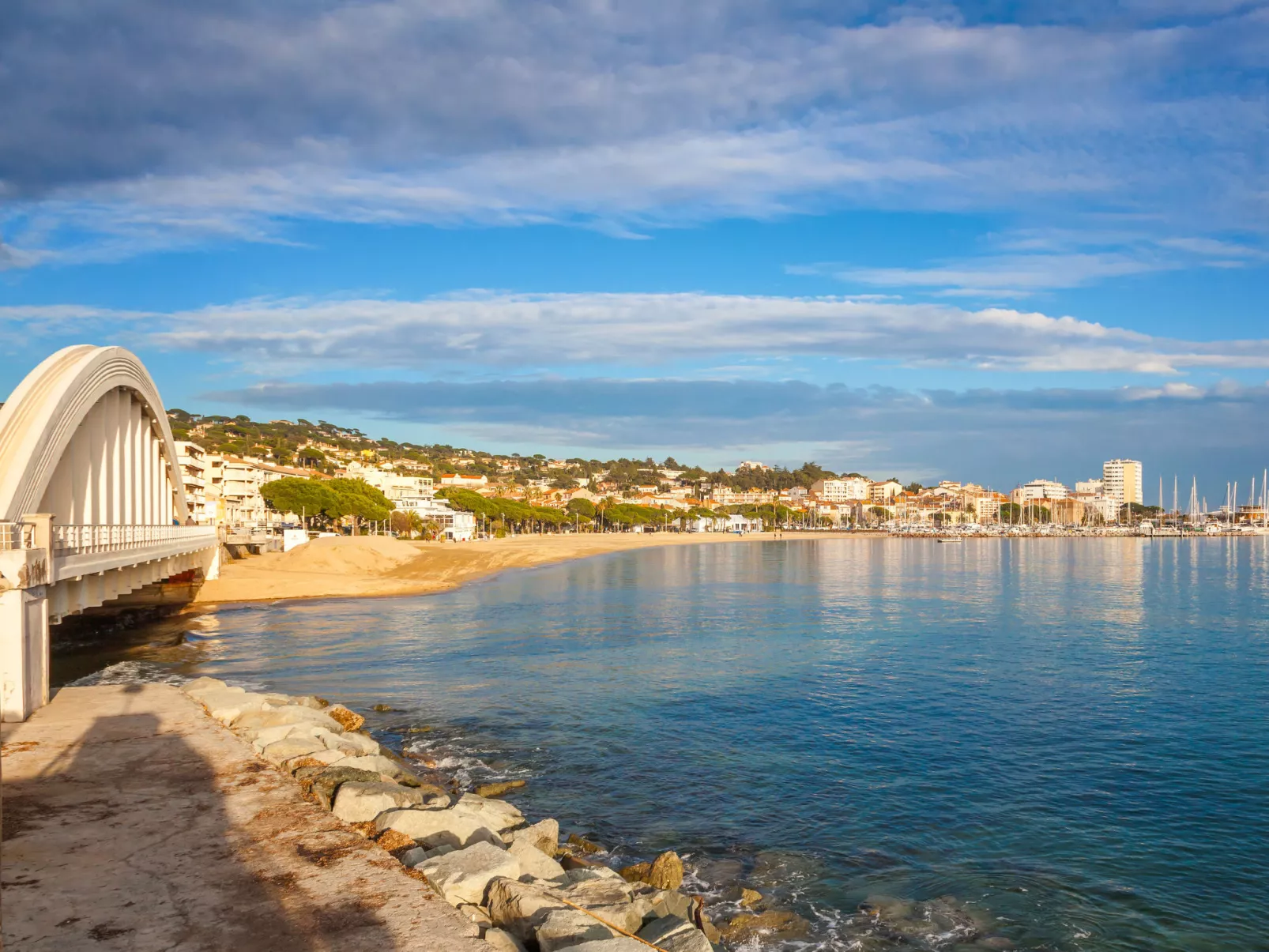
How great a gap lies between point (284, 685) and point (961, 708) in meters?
19.2

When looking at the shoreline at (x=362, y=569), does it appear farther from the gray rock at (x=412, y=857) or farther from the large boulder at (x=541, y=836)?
the gray rock at (x=412, y=857)

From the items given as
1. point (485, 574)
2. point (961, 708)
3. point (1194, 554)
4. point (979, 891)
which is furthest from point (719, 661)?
point (1194, 554)

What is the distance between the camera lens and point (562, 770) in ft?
63.4

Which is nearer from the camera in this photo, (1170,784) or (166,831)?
(166,831)

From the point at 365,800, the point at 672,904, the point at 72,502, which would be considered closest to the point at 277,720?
the point at 365,800

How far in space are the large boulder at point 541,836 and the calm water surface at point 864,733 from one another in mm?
1450

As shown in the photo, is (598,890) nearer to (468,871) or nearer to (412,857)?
(468,871)

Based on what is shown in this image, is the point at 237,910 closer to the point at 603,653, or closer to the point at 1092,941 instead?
the point at 1092,941

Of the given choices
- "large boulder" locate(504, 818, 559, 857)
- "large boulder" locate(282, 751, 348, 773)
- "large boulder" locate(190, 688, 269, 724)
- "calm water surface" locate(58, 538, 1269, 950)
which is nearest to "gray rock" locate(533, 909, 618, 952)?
"large boulder" locate(504, 818, 559, 857)

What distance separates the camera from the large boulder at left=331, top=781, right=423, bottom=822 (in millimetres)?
11992

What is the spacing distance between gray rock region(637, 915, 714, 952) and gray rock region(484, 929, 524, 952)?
1.78 meters

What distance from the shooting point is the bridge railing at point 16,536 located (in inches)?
676

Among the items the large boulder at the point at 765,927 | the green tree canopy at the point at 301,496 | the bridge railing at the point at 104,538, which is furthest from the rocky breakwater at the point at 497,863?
the green tree canopy at the point at 301,496

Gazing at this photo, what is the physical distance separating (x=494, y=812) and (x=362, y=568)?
204 feet
